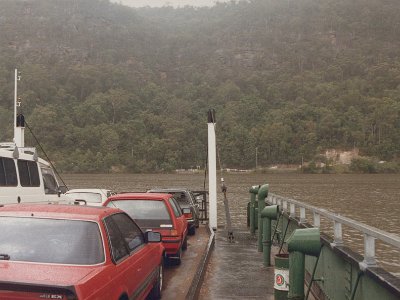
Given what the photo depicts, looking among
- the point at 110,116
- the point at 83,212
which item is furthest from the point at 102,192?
the point at 110,116

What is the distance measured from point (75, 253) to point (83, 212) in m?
0.66

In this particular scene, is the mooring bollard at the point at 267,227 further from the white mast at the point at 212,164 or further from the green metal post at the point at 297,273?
the white mast at the point at 212,164

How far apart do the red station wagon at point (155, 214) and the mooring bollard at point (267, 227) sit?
1508 mm

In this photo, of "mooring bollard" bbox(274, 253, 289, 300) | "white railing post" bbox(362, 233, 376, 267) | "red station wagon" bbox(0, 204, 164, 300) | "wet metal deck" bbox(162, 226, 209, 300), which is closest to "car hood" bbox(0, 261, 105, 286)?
"red station wagon" bbox(0, 204, 164, 300)

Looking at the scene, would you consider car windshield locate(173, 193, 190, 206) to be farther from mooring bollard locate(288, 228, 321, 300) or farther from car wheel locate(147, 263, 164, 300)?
mooring bollard locate(288, 228, 321, 300)

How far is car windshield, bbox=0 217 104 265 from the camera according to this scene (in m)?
4.50

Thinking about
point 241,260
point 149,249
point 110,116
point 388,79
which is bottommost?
point 241,260

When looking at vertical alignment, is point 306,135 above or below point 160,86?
below

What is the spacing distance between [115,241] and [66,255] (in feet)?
2.35

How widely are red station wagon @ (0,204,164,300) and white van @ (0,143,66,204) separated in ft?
14.1

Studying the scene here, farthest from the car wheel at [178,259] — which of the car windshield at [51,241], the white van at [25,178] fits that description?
the car windshield at [51,241]

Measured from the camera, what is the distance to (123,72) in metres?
187

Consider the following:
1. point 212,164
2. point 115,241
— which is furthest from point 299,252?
point 212,164

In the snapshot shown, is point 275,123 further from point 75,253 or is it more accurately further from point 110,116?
point 75,253
